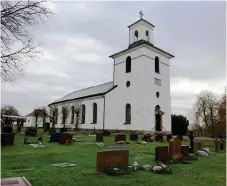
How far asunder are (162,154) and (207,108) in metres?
33.7

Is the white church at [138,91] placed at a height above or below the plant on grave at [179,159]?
above

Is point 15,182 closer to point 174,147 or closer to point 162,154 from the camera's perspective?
point 162,154

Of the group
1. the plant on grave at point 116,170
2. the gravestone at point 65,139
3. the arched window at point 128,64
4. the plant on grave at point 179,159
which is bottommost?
the plant on grave at point 179,159

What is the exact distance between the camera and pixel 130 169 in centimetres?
788

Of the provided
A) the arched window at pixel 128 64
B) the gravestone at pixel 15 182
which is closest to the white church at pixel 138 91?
the arched window at pixel 128 64

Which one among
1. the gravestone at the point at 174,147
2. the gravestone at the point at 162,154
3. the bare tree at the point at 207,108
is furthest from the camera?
the bare tree at the point at 207,108

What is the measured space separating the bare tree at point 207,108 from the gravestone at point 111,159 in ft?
104

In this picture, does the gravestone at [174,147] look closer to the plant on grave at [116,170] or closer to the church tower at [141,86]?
the plant on grave at [116,170]

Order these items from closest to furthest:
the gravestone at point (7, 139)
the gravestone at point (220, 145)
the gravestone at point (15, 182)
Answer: the gravestone at point (15, 182) < the gravestone at point (7, 139) < the gravestone at point (220, 145)

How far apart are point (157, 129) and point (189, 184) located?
22.5m

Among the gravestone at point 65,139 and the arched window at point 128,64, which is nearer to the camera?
the gravestone at point 65,139

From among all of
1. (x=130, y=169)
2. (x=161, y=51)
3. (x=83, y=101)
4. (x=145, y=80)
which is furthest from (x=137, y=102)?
(x=130, y=169)

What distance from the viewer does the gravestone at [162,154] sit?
32.7 feet

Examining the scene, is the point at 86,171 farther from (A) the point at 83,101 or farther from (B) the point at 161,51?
(A) the point at 83,101
